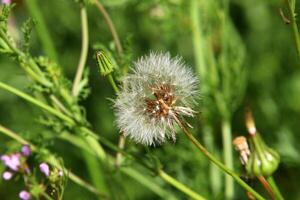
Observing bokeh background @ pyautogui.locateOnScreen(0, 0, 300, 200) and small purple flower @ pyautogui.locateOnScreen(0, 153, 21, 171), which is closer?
small purple flower @ pyautogui.locateOnScreen(0, 153, 21, 171)

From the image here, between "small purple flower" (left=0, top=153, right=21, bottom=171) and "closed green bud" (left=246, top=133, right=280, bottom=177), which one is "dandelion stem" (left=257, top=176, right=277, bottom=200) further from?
"small purple flower" (left=0, top=153, right=21, bottom=171)

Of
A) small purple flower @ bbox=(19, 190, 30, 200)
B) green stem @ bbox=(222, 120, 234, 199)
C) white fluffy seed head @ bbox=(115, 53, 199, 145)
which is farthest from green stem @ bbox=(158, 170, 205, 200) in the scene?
green stem @ bbox=(222, 120, 234, 199)

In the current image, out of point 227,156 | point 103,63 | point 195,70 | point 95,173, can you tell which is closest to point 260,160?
point 103,63

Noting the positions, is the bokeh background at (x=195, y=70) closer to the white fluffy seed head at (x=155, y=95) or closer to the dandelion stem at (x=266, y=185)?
the white fluffy seed head at (x=155, y=95)

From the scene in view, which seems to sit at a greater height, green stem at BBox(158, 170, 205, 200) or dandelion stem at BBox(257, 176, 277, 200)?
green stem at BBox(158, 170, 205, 200)

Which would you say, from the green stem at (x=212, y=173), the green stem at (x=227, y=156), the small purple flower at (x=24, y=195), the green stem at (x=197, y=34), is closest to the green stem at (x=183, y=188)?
the small purple flower at (x=24, y=195)

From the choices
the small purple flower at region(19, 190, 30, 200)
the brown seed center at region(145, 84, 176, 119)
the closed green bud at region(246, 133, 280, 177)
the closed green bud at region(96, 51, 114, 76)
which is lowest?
the closed green bud at region(246, 133, 280, 177)

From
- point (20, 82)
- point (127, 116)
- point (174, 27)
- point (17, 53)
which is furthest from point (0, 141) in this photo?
point (127, 116)
